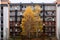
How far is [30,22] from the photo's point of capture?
240 inches

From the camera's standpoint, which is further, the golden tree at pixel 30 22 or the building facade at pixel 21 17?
the building facade at pixel 21 17

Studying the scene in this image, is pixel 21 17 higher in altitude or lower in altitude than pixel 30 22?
higher

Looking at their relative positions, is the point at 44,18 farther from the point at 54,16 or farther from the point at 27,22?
the point at 27,22

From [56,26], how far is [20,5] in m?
1.19

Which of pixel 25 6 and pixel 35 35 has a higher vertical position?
pixel 25 6

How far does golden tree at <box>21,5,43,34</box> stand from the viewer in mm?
6090

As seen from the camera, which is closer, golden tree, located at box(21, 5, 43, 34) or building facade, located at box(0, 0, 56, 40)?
golden tree, located at box(21, 5, 43, 34)

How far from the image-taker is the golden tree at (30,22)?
609 cm

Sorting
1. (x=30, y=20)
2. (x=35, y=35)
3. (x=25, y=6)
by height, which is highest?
(x=25, y=6)

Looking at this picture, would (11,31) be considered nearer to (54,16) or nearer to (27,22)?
(27,22)

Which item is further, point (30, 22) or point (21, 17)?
point (21, 17)

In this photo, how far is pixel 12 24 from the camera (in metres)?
6.66

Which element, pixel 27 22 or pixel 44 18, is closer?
pixel 27 22

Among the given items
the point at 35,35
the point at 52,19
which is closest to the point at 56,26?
the point at 52,19
